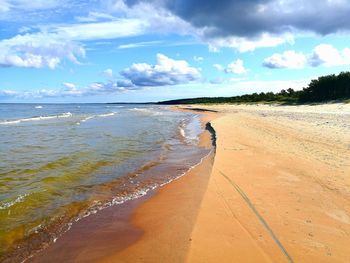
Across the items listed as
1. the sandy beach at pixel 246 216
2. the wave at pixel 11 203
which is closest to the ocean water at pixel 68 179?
the wave at pixel 11 203

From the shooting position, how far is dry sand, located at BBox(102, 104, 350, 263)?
18.0 ft

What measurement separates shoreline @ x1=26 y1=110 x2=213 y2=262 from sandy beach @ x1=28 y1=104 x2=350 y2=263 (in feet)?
0.14

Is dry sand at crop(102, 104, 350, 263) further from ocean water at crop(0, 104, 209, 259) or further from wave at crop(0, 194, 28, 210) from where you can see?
wave at crop(0, 194, 28, 210)

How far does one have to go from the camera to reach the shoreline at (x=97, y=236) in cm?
598

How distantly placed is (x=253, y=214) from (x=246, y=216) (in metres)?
0.18

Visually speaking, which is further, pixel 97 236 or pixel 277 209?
pixel 277 209

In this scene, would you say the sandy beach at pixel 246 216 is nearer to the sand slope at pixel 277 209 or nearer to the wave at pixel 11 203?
the sand slope at pixel 277 209

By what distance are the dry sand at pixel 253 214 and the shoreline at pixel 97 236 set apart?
0.23m

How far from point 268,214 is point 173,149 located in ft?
36.4

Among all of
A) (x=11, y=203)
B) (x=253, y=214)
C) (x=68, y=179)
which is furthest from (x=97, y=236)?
(x=68, y=179)

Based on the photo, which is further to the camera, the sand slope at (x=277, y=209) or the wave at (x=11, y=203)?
the wave at (x=11, y=203)

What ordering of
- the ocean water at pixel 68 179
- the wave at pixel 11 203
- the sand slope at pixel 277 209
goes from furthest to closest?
the wave at pixel 11 203, the ocean water at pixel 68 179, the sand slope at pixel 277 209

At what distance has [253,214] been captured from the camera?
7023 mm

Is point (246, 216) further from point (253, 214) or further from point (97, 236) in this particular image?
point (97, 236)
